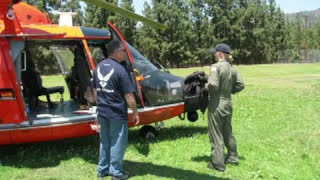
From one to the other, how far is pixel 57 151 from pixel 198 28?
53.1 meters

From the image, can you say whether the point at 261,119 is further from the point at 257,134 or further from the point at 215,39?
the point at 215,39

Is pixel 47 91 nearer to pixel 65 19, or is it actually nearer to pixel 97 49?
pixel 97 49

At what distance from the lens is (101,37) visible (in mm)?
6234

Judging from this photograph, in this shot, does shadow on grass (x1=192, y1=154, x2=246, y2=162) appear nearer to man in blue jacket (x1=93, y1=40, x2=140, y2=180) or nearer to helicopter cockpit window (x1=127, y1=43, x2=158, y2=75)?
man in blue jacket (x1=93, y1=40, x2=140, y2=180)

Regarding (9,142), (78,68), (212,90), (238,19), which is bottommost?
(9,142)

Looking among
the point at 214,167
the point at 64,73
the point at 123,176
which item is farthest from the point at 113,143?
the point at 64,73

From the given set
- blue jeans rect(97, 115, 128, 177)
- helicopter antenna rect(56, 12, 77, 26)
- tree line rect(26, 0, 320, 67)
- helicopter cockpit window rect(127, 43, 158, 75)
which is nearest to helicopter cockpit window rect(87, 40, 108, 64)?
helicopter antenna rect(56, 12, 77, 26)

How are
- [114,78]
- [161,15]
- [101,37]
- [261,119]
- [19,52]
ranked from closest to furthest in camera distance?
[114,78], [19,52], [101,37], [261,119], [161,15]

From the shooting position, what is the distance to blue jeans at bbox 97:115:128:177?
4383 millimetres

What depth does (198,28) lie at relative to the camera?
56781 millimetres

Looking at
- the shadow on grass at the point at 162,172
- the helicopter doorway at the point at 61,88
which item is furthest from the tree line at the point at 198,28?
the shadow on grass at the point at 162,172

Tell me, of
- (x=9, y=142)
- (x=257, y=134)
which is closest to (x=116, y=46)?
(x=9, y=142)

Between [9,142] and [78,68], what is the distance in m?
1.93

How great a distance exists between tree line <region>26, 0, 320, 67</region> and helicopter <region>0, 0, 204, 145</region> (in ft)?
131
